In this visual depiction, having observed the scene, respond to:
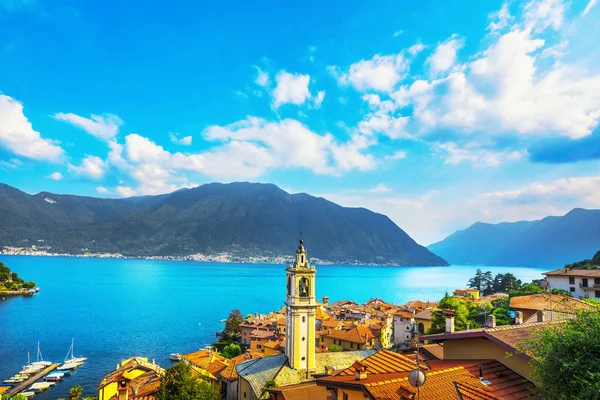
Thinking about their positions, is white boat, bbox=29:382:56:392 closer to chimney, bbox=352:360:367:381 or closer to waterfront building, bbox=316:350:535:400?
waterfront building, bbox=316:350:535:400

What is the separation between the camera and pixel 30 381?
43.2 m

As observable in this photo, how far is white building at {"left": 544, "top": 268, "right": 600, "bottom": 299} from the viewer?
39875 mm

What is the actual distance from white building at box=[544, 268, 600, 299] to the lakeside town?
0.33ft

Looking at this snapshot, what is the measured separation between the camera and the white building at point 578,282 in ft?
131

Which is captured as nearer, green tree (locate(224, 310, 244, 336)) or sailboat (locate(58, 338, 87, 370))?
sailboat (locate(58, 338, 87, 370))

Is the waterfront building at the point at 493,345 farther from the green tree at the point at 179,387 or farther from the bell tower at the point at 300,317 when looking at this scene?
the bell tower at the point at 300,317

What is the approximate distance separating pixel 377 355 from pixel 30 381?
152 feet

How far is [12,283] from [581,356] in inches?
6067

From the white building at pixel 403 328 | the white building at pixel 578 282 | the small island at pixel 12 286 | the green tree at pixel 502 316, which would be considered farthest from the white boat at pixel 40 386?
the small island at pixel 12 286

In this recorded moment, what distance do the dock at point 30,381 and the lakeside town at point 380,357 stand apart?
267mm

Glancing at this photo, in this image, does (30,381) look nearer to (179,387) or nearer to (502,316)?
(179,387)

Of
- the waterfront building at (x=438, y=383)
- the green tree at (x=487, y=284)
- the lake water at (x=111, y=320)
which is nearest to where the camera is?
the waterfront building at (x=438, y=383)

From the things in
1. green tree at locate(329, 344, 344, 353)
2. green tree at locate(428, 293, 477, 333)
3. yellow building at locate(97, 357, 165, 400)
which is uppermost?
green tree at locate(428, 293, 477, 333)

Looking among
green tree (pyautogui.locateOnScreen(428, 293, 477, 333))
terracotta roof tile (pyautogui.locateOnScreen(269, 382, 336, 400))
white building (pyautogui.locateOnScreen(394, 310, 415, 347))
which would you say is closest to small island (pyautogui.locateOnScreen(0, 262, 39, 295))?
white building (pyautogui.locateOnScreen(394, 310, 415, 347))
